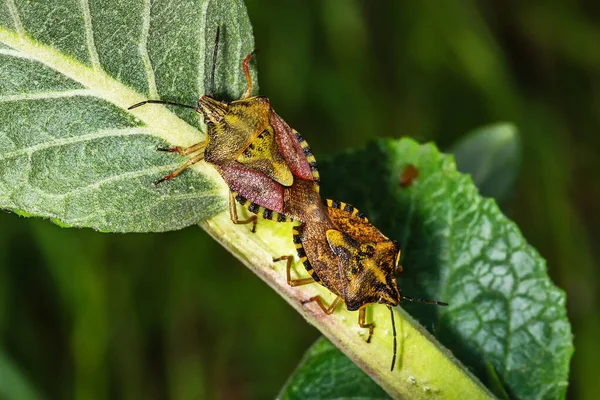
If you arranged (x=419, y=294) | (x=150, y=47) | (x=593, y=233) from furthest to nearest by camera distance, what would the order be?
(x=593, y=233) → (x=419, y=294) → (x=150, y=47)

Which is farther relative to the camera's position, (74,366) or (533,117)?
(533,117)

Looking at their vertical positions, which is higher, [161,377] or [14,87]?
[161,377]

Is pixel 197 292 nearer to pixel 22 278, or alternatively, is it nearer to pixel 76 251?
pixel 76 251

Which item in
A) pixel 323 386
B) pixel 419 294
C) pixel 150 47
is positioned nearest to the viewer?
pixel 150 47

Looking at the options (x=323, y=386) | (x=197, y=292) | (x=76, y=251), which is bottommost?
(x=323, y=386)

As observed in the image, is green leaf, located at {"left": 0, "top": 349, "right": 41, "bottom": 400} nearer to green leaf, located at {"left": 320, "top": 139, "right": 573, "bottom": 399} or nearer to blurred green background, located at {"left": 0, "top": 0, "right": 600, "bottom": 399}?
blurred green background, located at {"left": 0, "top": 0, "right": 600, "bottom": 399}

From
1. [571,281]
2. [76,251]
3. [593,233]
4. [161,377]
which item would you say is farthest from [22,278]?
[593,233]
